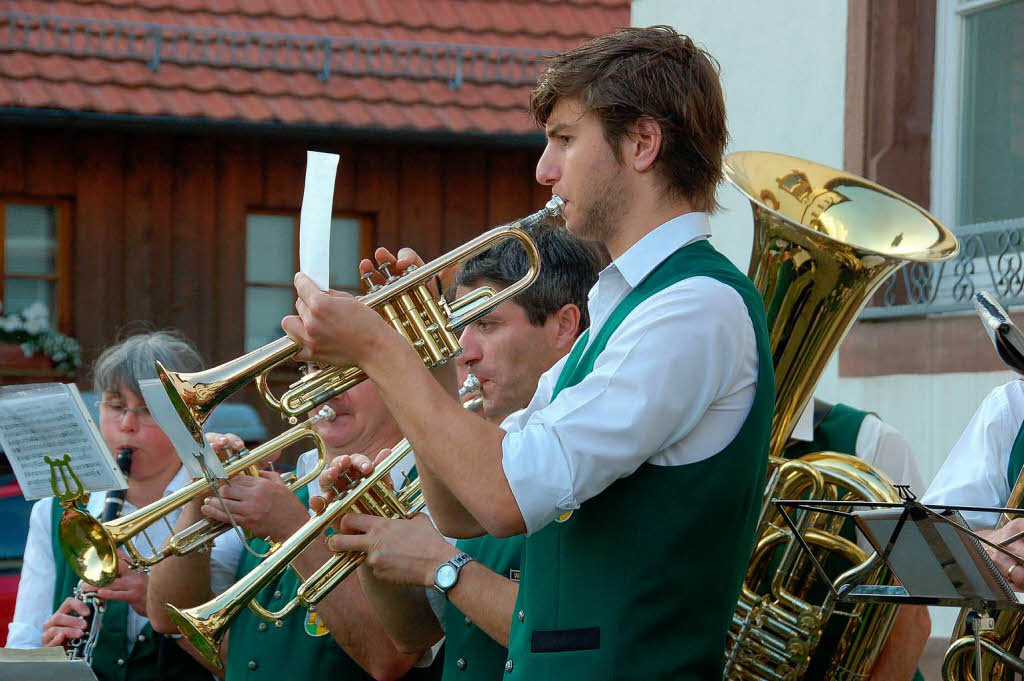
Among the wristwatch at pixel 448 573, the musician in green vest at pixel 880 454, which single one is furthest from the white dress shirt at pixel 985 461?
the wristwatch at pixel 448 573

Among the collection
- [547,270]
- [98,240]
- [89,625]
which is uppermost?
[98,240]

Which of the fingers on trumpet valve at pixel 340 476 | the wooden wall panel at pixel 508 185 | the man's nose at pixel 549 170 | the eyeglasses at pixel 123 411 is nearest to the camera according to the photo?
the man's nose at pixel 549 170

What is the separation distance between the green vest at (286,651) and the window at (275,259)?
7333mm

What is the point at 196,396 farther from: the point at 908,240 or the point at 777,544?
the point at 908,240

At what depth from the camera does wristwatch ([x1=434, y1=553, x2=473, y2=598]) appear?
2.78 meters

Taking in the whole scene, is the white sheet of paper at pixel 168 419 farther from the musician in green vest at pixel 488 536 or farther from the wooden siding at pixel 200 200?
the wooden siding at pixel 200 200

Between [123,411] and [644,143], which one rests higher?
[644,143]

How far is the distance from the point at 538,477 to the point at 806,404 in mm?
1286

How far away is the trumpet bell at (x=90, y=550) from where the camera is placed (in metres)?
3.26

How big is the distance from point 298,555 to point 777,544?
3.44 feet

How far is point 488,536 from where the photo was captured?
2.96 m

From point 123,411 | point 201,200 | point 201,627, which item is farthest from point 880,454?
point 201,200

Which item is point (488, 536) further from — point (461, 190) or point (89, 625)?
point (461, 190)

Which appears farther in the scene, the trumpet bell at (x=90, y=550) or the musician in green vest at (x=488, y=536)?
the trumpet bell at (x=90, y=550)
